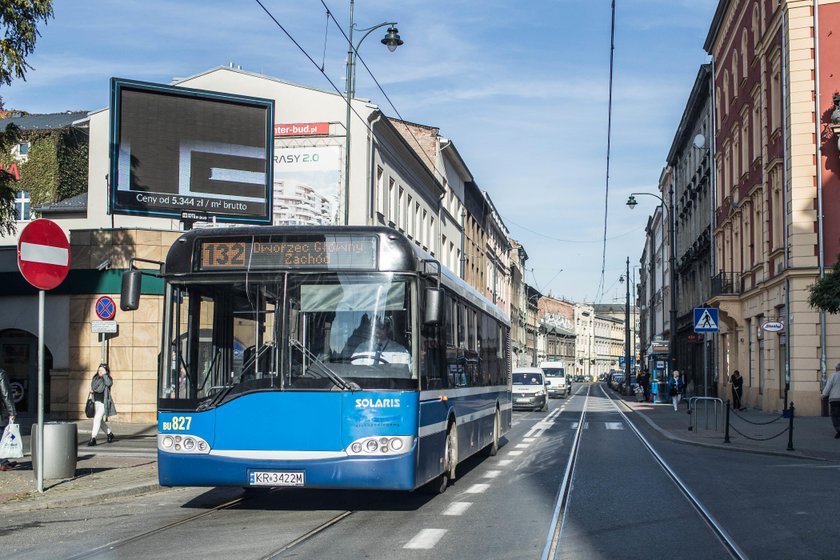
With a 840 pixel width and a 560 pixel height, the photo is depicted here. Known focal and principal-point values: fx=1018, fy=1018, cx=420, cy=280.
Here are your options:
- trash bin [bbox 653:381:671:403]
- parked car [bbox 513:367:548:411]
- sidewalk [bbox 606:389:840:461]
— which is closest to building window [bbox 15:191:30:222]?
parked car [bbox 513:367:548:411]

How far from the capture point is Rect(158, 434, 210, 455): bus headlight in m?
9.77

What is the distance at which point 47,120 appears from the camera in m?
43.4

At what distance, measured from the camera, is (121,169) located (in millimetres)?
22266

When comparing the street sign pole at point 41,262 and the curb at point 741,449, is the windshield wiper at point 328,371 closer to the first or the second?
the street sign pole at point 41,262

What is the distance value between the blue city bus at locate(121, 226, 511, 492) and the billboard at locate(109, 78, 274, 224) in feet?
41.5

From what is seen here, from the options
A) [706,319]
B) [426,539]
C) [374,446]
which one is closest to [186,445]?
[374,446]

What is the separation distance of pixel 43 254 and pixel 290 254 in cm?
362

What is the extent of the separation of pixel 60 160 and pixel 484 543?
109 feet

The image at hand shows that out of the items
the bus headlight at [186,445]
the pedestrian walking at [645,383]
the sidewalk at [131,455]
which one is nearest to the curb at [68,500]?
the sidewalk at [131,455]

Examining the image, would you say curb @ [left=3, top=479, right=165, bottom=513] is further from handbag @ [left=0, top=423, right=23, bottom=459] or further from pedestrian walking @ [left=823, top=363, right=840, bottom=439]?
pedestrian walking @ [left=823, top=363, right=840, bottom=439]

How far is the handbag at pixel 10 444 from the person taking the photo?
44.1 ft

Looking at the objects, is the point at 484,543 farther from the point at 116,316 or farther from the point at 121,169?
the point at 116,316

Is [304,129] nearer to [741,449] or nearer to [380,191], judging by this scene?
[380,191]

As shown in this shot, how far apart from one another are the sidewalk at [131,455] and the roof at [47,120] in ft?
61.6
